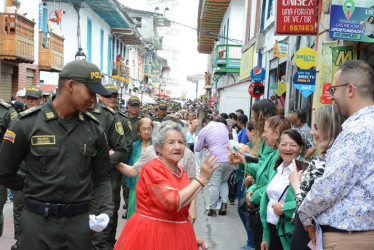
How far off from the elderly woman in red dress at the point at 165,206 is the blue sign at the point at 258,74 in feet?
41.5

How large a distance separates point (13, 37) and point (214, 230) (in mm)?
12294

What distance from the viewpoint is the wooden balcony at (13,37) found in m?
17.6

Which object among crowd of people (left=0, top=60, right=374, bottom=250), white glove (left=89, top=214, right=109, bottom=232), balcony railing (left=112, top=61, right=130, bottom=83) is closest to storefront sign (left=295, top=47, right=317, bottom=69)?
crowd of people (left=0, top=60, right=374, bottom=250)

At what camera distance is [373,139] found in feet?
10.1

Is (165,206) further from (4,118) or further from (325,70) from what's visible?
(325,70)

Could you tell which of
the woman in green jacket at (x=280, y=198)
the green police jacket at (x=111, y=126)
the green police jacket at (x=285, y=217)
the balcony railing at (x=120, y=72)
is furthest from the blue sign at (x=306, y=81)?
the balcony railing at (x=120, y=72)

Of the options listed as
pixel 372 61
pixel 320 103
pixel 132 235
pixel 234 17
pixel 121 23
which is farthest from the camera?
pixel 121 23

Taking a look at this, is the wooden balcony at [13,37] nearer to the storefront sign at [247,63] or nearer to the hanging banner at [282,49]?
the storefront sign at [247,63]

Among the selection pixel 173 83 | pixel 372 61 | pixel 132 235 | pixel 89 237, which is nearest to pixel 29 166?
pixel 89 237

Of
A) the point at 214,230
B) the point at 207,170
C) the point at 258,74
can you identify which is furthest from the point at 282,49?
the point at 207,170

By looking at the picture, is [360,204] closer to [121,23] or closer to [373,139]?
[373,139]

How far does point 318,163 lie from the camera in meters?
3.60

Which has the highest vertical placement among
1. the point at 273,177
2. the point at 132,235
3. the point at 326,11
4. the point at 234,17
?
the point at 234,17

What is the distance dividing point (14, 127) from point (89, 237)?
0.98 m
